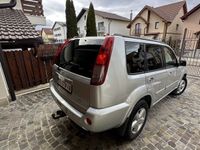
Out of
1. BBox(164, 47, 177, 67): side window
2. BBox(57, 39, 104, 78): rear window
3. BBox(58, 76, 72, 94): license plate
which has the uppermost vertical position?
BBox(57, 39, 104, 78): rear window

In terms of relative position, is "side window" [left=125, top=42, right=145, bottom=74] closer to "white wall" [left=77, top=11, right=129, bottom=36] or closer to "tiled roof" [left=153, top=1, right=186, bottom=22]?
"white wall" [left=77, top=11, right=129, bottom=36]

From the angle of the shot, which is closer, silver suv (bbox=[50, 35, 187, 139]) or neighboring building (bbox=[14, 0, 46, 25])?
silver suv (bbox=[50, 35, 187, 139])

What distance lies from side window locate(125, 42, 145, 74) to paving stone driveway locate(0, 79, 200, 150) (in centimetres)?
137

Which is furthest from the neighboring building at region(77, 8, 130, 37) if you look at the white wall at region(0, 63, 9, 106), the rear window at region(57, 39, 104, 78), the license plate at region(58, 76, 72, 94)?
the license plate at region(58, 76, 72, 94)

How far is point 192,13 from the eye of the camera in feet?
52.4

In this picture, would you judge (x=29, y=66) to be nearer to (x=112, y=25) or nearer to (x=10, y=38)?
(x=10, y=38)

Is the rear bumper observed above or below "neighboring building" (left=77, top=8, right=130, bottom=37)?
below

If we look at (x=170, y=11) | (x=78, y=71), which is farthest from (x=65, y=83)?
(x=170, y=11)

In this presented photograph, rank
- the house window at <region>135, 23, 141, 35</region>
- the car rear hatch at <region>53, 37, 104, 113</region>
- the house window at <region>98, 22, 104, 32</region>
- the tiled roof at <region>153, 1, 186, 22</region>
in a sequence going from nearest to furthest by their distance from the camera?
1. the car rear hatch at <region>53, 37, 104, 113</region>
2. the tiled roof at <region>153, 1, 186, 22</region>
3. the house window at <region>135, 23, 141, 35</region>
4. the house window at <region>98, 22, 104, 32</region>

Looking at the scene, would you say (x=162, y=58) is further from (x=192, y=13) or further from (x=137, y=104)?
Result: (x=192, y=13)

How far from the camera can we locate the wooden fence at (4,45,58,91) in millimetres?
4586

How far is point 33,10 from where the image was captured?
31.9ft

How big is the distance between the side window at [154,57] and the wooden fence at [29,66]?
4.38 meters

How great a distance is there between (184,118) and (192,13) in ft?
59.6
